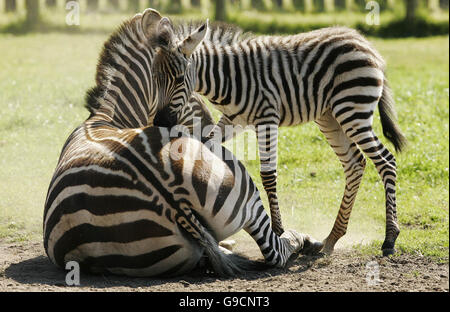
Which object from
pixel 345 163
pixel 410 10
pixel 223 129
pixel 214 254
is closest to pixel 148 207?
pixel 214 254

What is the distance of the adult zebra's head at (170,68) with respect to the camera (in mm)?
6996

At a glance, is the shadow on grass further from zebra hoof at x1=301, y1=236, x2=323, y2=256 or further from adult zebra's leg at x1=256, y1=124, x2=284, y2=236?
adult zebra's leg at x1=256, y1=124, x2=284, y2=236

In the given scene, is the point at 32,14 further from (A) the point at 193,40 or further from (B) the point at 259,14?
(A) the point at 193,40

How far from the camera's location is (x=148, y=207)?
559 cm

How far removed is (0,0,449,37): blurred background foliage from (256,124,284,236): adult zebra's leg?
13.8 meters

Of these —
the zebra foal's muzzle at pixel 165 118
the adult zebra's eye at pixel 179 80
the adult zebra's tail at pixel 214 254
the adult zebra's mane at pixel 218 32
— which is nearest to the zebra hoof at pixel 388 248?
the adult zebra's tail at pixel 214 254

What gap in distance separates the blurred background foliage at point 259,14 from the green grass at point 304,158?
12.4ft

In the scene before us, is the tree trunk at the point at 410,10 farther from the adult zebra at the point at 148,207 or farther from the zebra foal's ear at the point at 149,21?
the adult zebra at the point at 148,207

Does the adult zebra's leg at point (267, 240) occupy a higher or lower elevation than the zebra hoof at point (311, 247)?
higher

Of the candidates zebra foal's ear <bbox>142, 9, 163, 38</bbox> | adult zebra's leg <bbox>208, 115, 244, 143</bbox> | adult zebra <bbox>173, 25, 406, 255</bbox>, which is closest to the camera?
zebra foal's ear <bbox>142, 9, 163, 38</bbox>

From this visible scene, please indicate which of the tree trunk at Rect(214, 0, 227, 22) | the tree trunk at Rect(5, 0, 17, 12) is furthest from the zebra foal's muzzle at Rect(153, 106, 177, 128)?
the tree trunk at Rect(5, 0, 17, 12)

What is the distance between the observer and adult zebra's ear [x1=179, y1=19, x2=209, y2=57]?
22.8ft

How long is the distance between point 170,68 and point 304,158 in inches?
191
